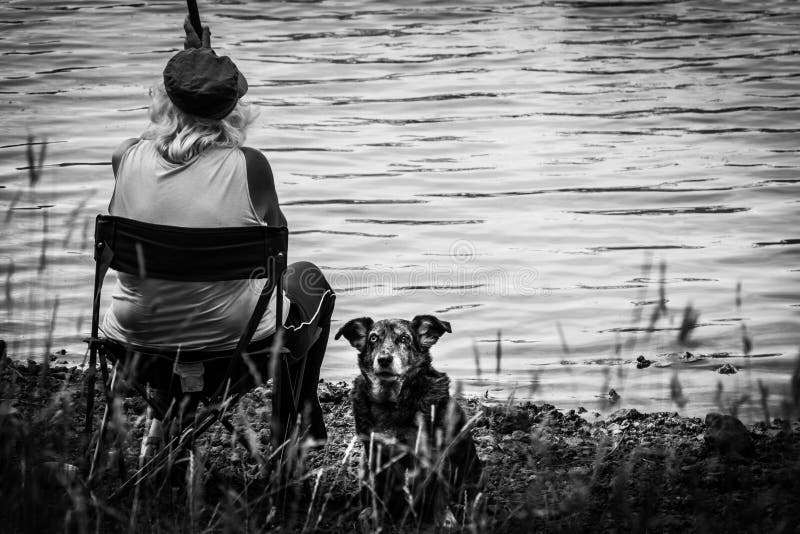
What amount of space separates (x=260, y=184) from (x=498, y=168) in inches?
283

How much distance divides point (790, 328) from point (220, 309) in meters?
4.57

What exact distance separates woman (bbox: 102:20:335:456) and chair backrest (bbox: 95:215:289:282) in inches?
3.8

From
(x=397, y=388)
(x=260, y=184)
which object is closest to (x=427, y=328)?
(x=397, y=388)

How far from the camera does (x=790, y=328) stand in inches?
271

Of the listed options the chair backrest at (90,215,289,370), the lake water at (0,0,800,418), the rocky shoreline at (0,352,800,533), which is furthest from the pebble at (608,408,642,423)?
the chair backrest at (90,215,289,370)

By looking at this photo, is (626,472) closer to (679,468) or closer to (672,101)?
(679,468)

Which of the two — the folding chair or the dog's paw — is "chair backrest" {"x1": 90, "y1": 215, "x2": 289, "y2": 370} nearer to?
the folding chair

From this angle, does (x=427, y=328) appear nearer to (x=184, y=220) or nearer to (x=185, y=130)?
(x=184, y=220)

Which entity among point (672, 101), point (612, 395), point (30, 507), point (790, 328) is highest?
point (672, 101)

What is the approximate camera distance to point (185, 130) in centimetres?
394

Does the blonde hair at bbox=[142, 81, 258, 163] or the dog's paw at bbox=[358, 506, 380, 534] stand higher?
the blonde hair at bbox=[142, 81, 258, 163]

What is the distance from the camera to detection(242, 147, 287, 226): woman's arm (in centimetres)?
390

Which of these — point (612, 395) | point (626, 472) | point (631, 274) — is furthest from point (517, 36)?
point (626, 472)

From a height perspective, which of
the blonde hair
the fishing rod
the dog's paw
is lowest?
the dog's paw
